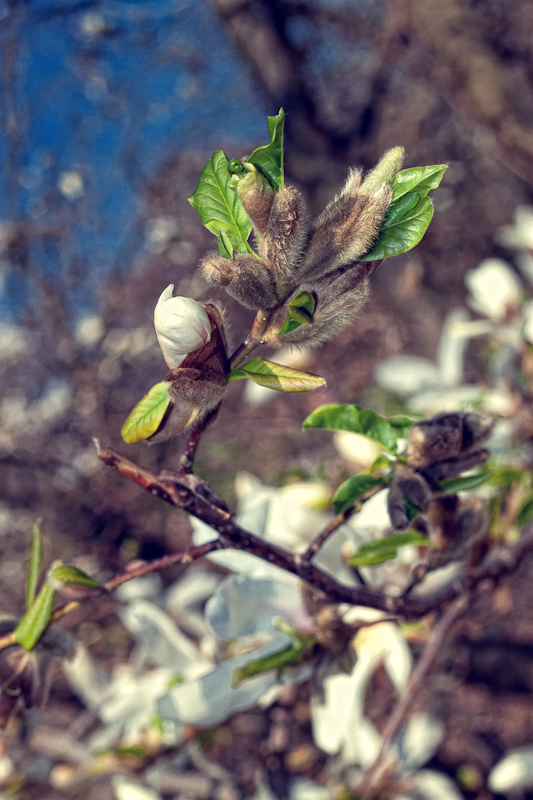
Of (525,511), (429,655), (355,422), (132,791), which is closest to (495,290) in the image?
(525,511)

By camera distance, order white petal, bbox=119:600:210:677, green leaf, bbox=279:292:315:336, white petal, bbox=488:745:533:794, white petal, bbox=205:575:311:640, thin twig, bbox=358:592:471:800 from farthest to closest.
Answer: white petal, bbox=488:745:533:794
white petal, bbox=119:600:210:677
thin twig, bbox=358:592:471:800
white petal, bbox=205:575:311:640
green leaf, bbox=279:292:315:336

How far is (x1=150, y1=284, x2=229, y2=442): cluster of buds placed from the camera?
12.7 inches

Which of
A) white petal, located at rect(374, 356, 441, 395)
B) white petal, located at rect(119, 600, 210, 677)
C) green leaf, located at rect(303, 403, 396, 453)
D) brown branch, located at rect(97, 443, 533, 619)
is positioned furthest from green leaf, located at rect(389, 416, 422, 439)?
white petal, located at rect(374, 356, 441, 395)

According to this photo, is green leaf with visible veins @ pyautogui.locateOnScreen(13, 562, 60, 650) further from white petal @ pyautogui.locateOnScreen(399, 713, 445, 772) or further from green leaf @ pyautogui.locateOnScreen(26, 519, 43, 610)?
white petal @ pyautogui.locateOnScreen(399, 713, 445, 772)

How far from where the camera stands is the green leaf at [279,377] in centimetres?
32

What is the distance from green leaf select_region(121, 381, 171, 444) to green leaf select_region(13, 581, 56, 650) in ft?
0.54

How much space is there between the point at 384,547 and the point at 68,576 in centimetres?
25

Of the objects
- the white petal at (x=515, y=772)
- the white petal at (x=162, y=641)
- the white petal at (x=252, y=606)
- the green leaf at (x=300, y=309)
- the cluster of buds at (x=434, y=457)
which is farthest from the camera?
the white petal at (x=515, y=772)

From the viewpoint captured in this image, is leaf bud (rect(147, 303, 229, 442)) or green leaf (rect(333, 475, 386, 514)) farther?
green leaf (rect(333, 475, 386, 514))

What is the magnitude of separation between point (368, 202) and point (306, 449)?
2.15m

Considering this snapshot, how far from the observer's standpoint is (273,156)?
33 cm

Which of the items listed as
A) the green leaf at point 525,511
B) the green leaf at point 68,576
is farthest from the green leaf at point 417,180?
the green leaf at point 525,511

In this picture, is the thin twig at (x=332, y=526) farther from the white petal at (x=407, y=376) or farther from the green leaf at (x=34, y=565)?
the white petal at (x=407, y=376)

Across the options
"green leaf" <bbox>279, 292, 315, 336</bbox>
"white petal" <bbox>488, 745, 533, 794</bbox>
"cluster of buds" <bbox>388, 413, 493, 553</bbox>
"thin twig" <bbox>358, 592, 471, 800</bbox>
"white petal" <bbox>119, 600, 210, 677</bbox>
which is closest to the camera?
"green leaf" <bbox>279, 292, 315, 336</bbox>
